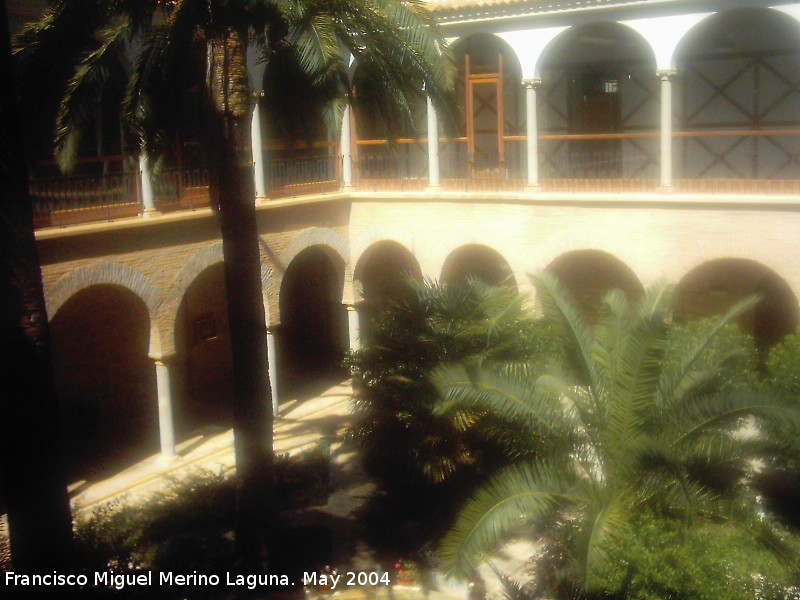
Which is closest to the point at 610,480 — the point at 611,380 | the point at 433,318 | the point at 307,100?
the point at 611,380

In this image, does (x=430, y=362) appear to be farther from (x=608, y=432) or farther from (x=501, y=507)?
(x=501, y=507)

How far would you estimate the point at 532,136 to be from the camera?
15562 mm

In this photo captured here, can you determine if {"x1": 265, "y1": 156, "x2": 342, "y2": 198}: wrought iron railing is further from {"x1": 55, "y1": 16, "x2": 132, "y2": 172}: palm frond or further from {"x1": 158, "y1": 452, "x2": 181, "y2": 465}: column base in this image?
{"x1": 55, "y1": 16, "x2": 132, "y2": 172}: palm frond

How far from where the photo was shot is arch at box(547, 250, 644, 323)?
673 inches

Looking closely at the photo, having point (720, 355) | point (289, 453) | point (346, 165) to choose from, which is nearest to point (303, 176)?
point (346, 165)

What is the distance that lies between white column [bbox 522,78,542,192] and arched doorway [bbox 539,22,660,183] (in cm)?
136

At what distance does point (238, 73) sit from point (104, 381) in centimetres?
785

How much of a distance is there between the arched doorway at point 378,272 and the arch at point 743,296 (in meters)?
5.08

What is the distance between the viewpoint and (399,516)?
39.0ft

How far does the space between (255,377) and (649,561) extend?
4469mm

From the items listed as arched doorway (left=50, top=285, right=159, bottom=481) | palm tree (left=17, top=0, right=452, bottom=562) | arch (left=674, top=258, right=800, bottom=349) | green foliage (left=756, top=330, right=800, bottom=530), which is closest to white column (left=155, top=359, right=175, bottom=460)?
arched doorway (left=50, top=285, right=159, bottom=481)

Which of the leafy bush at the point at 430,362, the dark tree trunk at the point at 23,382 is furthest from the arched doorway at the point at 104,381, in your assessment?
the dark tree trunk at the point at 23,382

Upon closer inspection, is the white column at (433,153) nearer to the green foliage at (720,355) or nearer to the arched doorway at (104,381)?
the arched doorway at (104,381)

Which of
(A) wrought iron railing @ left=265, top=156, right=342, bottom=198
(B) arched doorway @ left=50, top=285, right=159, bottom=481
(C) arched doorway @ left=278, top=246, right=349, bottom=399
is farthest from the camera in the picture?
(C) arched doorway @ left=278, top=246, right=349, bottom=399
